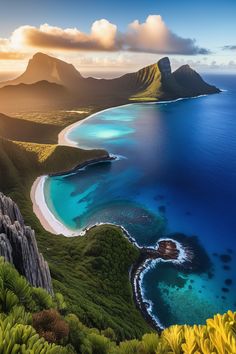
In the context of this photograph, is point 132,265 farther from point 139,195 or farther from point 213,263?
point 139,195

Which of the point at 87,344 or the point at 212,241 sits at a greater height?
the point at 87,344

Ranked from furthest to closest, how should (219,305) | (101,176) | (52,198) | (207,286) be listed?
(101,176), (52,198), (207,286), (219,305)

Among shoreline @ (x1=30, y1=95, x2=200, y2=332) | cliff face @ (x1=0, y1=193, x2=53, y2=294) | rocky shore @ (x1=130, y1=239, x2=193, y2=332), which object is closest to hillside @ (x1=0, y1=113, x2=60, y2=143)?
shoreline @ (x1=30, y1=95, x2=200, y2=332)

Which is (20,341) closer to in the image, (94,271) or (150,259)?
(94,271)

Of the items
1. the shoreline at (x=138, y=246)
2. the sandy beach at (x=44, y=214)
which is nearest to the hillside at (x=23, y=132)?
the shoreline at (x=138, y=246)

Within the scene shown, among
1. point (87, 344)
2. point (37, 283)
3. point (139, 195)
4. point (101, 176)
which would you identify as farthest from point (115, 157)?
point (87, 344)
